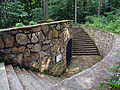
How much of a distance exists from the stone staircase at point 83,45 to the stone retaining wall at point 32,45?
4244 millimetres

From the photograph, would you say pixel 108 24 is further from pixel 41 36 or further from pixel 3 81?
pixel 3 81

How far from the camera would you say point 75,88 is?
4.15ft

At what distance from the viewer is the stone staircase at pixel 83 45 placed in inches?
318

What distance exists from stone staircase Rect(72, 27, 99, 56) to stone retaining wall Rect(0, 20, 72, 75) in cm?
424

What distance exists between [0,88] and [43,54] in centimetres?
191

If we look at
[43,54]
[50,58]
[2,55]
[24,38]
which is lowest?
[50,58]

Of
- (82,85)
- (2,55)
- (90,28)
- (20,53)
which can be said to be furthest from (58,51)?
(90,28)

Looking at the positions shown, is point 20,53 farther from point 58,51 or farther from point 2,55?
point 58,51

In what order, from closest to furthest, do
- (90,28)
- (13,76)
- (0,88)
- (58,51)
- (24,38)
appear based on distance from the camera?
(0,88) → (13,76) → (24,38) → (58,51) → (90,28)

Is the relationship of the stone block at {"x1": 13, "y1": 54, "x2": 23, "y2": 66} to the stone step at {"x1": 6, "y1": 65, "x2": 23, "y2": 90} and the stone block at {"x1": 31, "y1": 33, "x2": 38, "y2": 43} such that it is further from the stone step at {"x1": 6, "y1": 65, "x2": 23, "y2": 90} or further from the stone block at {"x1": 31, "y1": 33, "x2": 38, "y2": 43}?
the stone block at {"x1": 31, "y1": 33, "x2": 38, "y2": 43}

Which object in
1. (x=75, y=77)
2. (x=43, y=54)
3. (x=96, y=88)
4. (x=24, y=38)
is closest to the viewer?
(x=96, y=88)

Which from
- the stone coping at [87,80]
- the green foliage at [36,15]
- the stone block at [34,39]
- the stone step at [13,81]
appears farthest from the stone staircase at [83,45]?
the stone coping at [87,80]

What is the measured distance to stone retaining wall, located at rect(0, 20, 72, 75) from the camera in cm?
271

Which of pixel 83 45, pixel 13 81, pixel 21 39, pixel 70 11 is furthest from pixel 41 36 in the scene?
pixel 70 11
